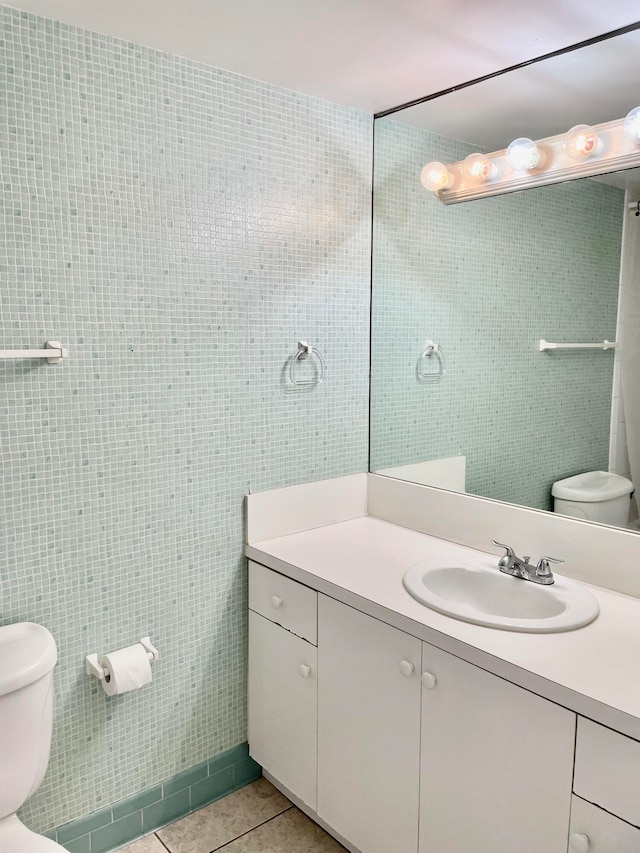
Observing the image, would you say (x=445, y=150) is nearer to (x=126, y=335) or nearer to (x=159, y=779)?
(x=126, y=335)

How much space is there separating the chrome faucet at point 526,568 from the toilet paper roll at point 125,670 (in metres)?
1.02

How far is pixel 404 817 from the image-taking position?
5.20ft

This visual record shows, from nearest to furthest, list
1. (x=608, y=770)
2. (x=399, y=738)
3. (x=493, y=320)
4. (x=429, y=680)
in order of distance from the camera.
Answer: (x=608, y=770) < (x=429, y=680) < (x=399, y=738) < (x=493, y=320)

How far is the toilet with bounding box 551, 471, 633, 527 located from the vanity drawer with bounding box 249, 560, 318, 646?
0.76 m

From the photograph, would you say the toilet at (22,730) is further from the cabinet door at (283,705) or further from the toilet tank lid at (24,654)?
the cabinet door at (283,705)

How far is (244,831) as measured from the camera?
1.97 meters

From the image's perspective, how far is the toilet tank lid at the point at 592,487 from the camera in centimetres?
176

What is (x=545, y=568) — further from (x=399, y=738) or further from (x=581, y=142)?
(x=581, y=142)

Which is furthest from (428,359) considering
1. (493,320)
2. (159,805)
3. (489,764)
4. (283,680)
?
(159,805)

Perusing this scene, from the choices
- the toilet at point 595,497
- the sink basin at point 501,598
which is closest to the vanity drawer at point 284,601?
the sink basin at point 501,598

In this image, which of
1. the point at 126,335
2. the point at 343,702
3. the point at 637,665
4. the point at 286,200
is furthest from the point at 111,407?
the point at 637,665

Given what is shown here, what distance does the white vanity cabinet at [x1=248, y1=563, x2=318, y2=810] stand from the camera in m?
1.88

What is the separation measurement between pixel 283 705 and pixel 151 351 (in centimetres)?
114

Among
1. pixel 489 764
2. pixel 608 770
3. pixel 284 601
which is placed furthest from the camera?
pixel 284 601
